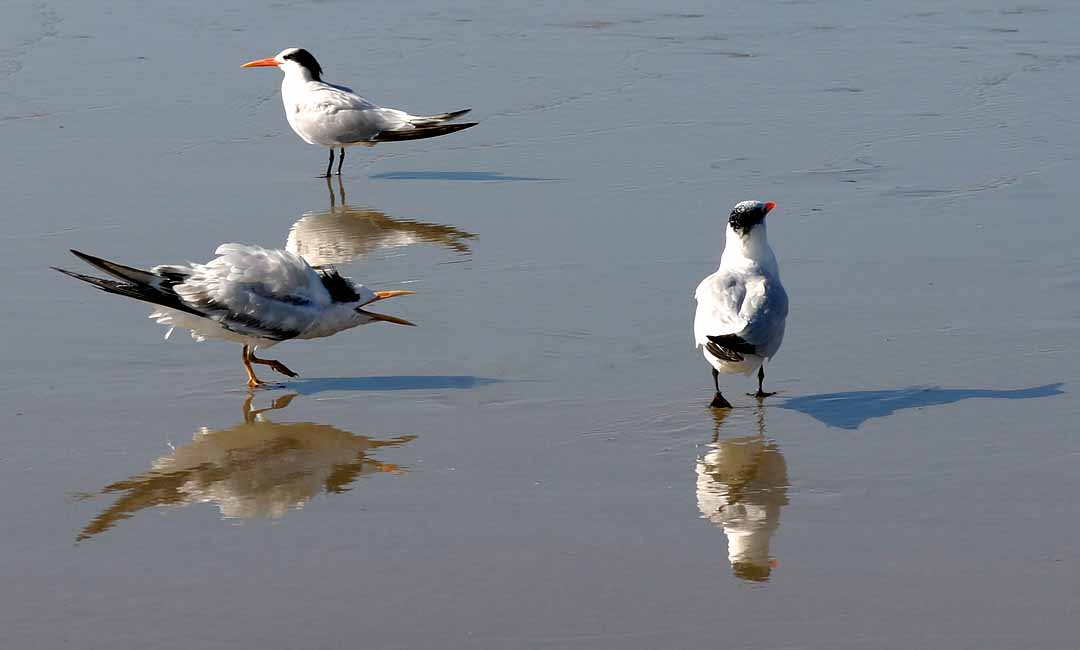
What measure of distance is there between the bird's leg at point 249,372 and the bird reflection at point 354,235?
1.91 m

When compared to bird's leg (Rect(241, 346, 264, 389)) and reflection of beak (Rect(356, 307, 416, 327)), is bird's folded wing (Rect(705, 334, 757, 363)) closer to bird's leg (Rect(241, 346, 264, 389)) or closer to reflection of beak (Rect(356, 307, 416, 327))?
reflection of beak (Rect(356, 307, 416, 327))

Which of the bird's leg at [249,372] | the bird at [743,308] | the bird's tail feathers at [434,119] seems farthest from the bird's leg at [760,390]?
the bird's tail feathers at [434,119]

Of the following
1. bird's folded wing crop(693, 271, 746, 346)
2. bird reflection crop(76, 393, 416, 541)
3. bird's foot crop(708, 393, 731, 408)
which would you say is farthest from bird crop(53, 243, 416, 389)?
bird's foot crop(708, 393, 731, 408)

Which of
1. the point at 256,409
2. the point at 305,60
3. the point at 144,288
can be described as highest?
the point at 305,60

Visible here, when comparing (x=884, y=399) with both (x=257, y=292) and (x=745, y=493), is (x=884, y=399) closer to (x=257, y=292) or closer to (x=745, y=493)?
(x=745, y=493)

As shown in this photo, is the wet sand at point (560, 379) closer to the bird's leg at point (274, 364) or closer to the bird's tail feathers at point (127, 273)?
the bird's leg at point (274, 364)

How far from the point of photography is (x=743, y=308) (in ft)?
20.0

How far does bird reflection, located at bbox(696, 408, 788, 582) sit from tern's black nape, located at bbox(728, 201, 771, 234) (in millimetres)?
875

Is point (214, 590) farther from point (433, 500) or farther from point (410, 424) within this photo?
point (410, 424)

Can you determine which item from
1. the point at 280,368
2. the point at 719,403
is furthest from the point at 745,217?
the point at 280,368

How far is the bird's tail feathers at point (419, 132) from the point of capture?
34.6 ft

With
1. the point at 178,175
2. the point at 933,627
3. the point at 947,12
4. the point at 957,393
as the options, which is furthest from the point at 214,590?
the point at 947,12

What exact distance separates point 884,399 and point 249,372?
8.29ft

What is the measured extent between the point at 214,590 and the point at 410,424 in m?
1.63
